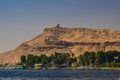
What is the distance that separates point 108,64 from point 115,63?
3.34m

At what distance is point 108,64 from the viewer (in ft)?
654

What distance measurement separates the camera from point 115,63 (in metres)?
199
